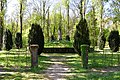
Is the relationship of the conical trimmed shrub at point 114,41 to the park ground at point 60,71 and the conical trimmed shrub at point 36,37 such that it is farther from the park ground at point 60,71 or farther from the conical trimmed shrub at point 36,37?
the park ground at point 60,71

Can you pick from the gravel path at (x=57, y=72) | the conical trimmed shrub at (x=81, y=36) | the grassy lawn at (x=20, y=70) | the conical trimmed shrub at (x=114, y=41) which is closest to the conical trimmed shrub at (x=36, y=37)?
the conical trimmed shrub at (x=81, y=36)

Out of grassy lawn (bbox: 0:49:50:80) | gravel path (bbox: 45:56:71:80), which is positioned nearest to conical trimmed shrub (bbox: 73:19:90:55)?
grassy lawn (bbox: 0:49:50:80)

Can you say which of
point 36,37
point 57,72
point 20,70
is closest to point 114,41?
point 36,37

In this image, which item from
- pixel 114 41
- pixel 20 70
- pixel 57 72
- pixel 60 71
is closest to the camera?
pixel 57 72

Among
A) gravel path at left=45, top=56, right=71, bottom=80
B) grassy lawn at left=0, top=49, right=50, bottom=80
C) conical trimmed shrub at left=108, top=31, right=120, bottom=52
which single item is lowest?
gravel path at left=45, top=56, right=71, bottom=80

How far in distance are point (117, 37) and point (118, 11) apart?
4652 millimetres

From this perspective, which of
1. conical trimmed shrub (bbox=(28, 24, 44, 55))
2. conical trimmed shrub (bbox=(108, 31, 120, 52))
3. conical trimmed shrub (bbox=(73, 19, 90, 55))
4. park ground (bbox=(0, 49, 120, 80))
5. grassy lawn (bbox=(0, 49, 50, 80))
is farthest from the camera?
conical trimmed shrub (bbox=(108, 31, 120, 52))

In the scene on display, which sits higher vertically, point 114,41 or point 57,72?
point 114,41

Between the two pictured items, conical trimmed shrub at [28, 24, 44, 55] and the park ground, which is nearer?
the park ground

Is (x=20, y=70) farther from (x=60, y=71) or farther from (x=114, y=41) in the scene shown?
(x=114, y=41)

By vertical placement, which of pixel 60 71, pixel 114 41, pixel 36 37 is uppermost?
pixel 36 37

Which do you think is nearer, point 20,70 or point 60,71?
point 60,71

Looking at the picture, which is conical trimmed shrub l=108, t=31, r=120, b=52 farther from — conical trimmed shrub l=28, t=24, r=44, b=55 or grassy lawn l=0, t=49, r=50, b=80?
grassy lawn l=0, t=49, r=50, b=80

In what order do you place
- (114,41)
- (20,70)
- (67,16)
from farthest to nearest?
(67,16), (114,41), (20,70)
